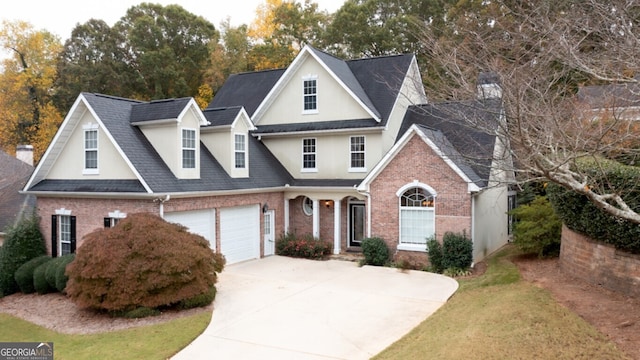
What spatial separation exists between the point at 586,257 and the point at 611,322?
3273 mm

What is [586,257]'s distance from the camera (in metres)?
12.3

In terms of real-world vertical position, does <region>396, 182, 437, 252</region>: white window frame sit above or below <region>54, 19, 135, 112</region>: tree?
below

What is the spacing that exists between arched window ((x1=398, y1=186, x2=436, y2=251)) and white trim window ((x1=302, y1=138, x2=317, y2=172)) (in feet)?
18.2

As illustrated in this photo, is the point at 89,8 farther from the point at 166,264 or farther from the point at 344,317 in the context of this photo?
the point at 344,317

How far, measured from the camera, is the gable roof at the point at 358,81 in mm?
20859

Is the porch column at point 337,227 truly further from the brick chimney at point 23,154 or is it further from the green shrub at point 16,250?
the brick chimney at point 23,154

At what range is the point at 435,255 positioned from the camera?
16.6 meters

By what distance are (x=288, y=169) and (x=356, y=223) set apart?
412 cm

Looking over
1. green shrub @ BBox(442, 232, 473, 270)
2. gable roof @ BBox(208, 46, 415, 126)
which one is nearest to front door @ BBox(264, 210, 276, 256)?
gable roof @ BBox(208, 46, 415, 126)

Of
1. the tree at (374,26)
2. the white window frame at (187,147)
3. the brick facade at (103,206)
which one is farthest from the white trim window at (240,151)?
the tree at (374,26)

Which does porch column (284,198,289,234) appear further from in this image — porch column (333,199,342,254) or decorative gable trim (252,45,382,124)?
decorative gable trim (252,45,382,124)

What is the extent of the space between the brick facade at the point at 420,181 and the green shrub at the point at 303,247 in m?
2.55

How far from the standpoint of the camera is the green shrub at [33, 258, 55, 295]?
51.9ft

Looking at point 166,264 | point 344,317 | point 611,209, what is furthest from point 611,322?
point 166,264
